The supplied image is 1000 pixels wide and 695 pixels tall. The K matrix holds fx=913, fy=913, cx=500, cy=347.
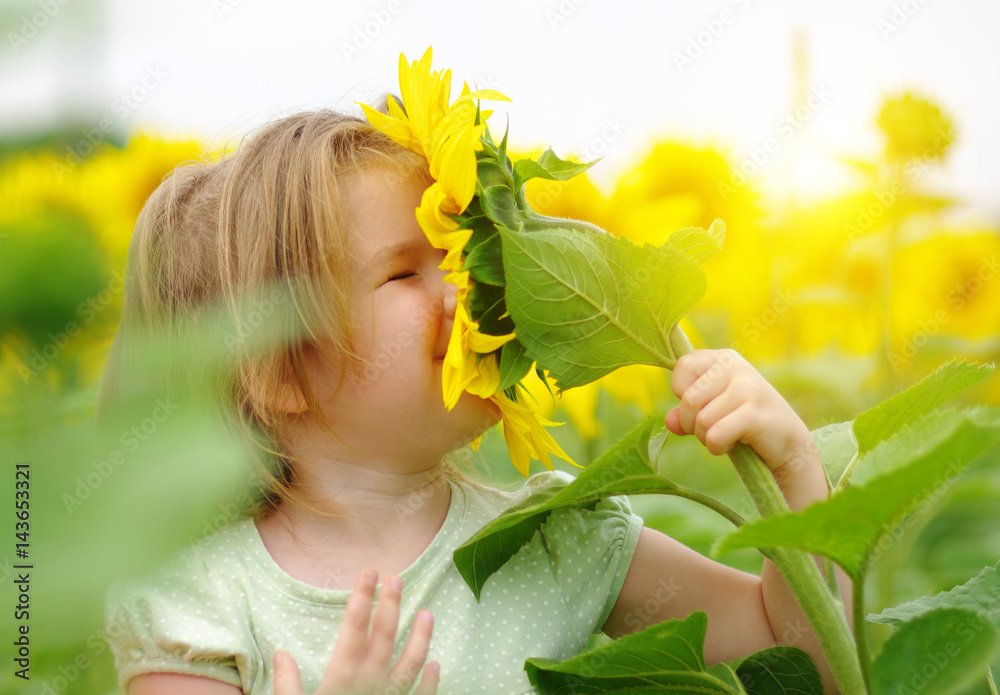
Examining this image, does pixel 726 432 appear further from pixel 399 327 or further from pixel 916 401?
pixel 399 327

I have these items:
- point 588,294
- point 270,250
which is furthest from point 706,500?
point 270,250

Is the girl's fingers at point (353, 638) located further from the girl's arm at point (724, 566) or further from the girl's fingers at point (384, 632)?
the girl's arm at point (724, 566)

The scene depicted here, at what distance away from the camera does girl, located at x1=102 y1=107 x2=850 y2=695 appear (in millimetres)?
755

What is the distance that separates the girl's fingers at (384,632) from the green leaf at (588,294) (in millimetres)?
210

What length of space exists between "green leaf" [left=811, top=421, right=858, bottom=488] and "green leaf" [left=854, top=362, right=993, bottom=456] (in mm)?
45

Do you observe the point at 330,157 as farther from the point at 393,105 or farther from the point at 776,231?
the point at 776,231

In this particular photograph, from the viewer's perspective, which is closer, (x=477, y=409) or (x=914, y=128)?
(x=477, y=409)

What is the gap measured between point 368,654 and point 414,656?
33mm

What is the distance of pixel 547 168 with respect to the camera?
63 centimetres

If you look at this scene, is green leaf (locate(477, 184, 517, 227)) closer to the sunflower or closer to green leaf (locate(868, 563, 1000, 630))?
the sunflower

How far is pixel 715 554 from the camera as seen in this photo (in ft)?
1.36

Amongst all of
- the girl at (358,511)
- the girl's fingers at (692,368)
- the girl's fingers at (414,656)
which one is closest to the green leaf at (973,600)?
the girl at (358,511)

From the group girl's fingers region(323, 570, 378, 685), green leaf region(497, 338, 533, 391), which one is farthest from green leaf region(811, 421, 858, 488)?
girl's fingers region(323, 570, 378, 685)

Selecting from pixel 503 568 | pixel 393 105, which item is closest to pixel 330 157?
pixel 393 105
